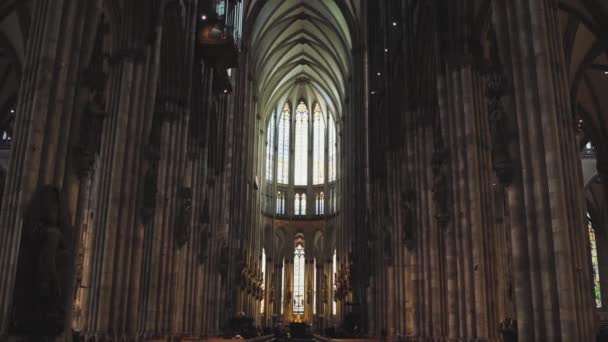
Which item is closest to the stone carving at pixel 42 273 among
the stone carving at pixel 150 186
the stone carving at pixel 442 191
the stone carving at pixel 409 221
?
the stone carving at pixel 150 186

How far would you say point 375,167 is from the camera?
35.1m

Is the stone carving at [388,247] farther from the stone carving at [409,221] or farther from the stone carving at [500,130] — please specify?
the stone carving at [500,130]

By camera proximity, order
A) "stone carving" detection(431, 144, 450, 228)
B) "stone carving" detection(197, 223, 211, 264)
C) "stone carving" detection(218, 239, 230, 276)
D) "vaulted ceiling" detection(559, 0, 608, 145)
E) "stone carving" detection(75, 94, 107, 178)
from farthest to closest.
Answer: "stone carving" detection(218, 239, 230, 276) < "stone carving" detection(197, 223, 211, 264) < "vaulted ceiling" detection(559, 0, 608, 145) < "stone carving" detection(431, 144, 450, 228) < "stone carving" detection(75, 94, 107, 178)

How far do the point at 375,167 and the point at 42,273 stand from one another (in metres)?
27.0

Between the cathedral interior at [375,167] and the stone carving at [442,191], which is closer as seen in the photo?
the cathedral interior at [375,167]

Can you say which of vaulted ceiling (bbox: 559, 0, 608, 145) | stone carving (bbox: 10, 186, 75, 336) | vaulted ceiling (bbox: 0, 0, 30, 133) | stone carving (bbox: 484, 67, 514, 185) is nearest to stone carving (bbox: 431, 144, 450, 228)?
stone carving (bbox: 484, 67, 514, 185)

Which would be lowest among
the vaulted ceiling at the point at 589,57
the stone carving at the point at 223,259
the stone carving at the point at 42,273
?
the stone carving at the point at 42,273

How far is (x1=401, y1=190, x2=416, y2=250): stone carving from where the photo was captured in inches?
869

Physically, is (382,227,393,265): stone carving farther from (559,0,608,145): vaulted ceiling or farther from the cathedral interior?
(559,0,608,145): vaulted ceiling

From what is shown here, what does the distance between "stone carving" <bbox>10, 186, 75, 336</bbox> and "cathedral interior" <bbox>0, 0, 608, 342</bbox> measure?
0.03 metres

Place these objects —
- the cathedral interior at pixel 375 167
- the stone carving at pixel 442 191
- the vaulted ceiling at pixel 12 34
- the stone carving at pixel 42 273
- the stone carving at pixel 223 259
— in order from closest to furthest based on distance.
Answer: the stone carving at pixel 42 273
the cathedral interior at pixel 375 167
the stone carving at pixel 442 191
the vaulted ceiling at pixel 12 34
the stone carving at pixel 223 259

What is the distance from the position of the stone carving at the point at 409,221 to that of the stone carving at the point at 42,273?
47.5 ft

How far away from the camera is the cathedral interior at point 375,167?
34.6 ft

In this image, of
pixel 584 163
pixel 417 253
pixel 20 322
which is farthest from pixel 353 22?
pixel 20 322
